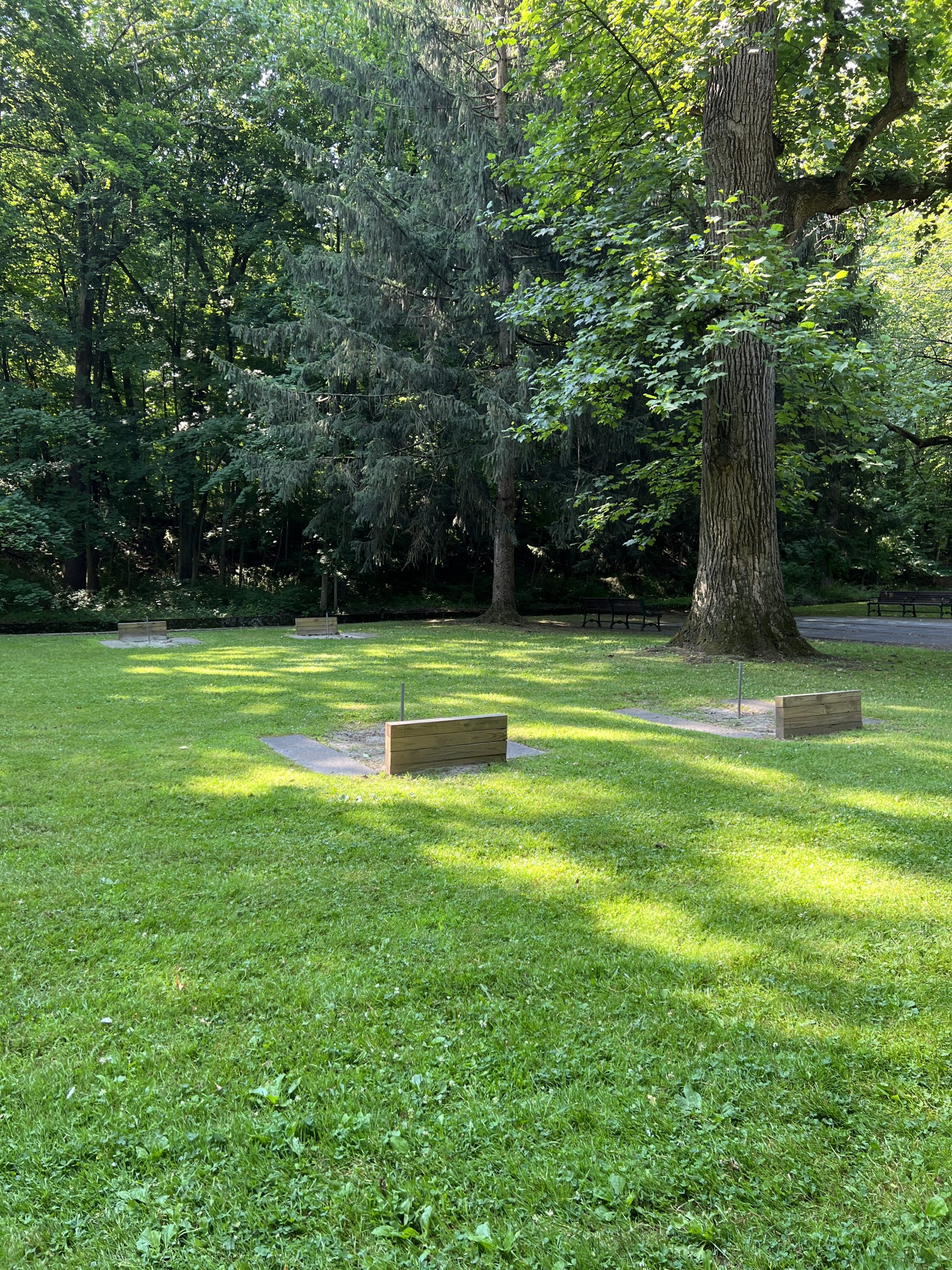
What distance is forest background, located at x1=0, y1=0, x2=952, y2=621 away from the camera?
63.5ft

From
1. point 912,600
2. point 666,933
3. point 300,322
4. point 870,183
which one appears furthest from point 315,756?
point 912,600

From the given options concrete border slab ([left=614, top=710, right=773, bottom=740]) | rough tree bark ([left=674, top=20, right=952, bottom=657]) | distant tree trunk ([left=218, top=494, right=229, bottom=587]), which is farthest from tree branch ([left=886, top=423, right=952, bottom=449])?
distant tree trunk ([left=218, top=494, right=229, bottom=587])

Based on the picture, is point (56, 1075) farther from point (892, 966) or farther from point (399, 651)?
point (399, 651)

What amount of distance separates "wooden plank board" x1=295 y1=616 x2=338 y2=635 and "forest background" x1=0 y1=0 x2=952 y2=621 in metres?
3.04

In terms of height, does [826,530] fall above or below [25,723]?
above

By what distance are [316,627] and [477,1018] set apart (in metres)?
16.5

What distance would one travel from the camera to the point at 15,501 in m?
18.3

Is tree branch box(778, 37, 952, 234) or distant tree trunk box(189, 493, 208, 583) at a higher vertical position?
tree branch box(778, 37, 952, 234)

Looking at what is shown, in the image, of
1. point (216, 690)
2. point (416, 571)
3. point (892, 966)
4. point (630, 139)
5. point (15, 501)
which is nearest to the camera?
point (892, 966)

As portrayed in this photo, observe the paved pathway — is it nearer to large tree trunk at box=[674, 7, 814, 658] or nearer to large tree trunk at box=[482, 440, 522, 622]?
large tree trunk at box=[674, 7, 814, 658]

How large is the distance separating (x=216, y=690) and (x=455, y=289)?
14.7 metres

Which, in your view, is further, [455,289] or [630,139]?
[455,289]

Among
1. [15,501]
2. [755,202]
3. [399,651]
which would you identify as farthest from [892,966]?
[15,501]

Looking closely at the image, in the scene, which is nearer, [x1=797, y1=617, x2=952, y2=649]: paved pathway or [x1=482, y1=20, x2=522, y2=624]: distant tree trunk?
[x1=797, y1=617, x2=952, y2=649]: paved pathway
